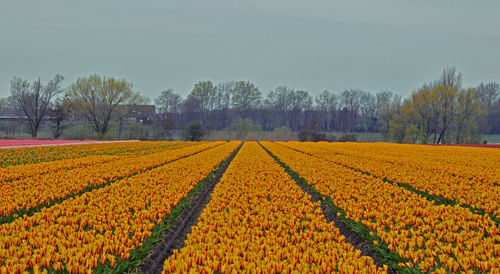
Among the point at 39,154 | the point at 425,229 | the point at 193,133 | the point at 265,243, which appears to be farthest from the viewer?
the point at 193,133

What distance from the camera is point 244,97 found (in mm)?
81062

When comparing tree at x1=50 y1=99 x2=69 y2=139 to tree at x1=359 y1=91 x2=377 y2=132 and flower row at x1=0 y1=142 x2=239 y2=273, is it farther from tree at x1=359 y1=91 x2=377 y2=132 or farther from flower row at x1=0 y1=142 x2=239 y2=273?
tree at x1=359 y1=91 x2=377 y2=132

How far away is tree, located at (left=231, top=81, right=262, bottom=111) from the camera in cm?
8088

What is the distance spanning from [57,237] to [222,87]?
269 ft

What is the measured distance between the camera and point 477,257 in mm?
3568

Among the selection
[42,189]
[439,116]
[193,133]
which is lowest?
[42,189]

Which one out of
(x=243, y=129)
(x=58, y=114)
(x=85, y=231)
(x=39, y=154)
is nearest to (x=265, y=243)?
(x=85, y=231)

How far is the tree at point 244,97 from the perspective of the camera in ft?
265

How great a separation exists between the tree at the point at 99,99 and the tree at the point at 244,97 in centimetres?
3194

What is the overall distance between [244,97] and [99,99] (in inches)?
1507

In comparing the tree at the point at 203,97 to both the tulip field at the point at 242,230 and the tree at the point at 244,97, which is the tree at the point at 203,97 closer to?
the tree at the point at 244,97

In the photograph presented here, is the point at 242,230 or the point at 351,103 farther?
the point at 351,103

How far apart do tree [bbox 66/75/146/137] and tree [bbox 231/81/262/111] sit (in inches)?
1258

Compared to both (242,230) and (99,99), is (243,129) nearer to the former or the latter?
(99,99)
